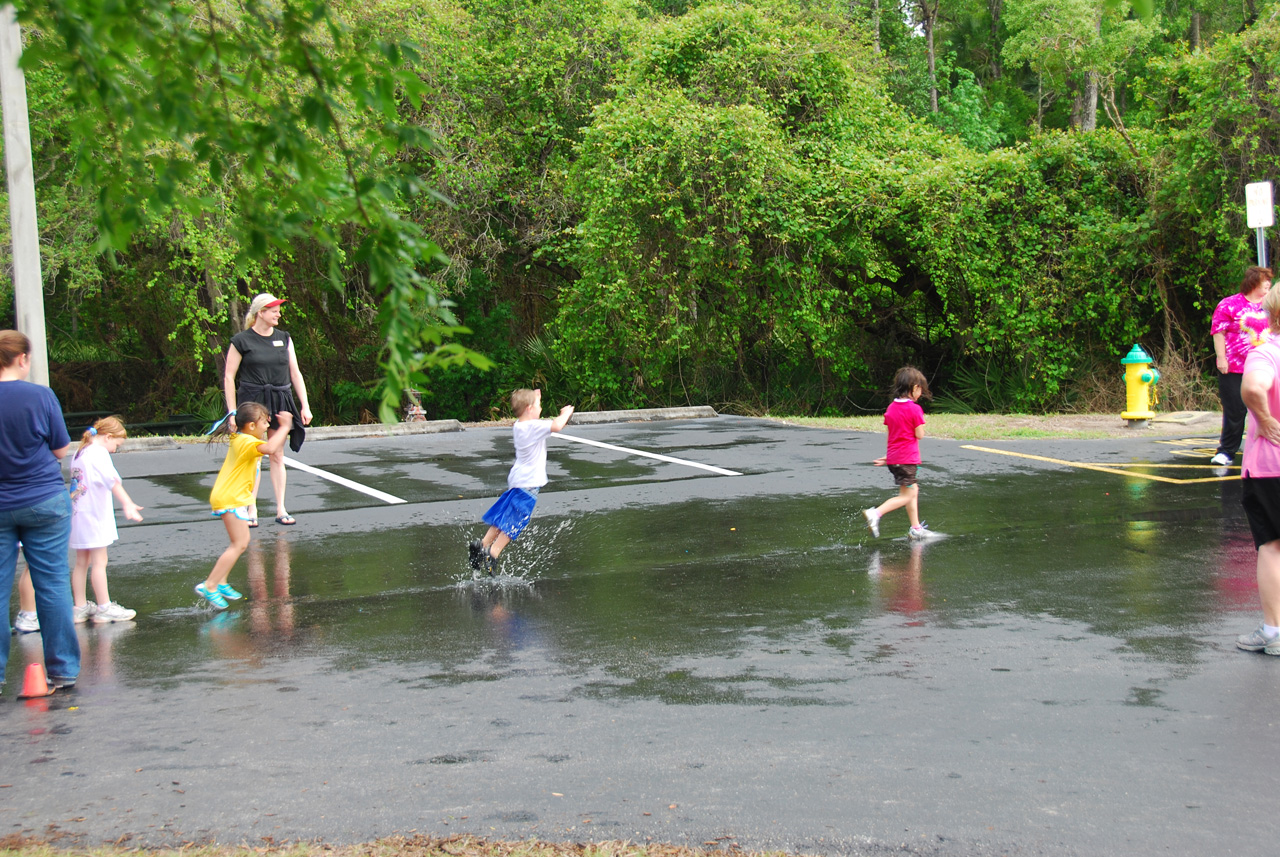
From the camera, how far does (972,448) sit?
12.7 metres

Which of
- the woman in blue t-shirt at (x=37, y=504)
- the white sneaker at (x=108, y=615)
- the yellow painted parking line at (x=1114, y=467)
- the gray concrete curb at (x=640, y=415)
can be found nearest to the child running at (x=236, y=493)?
the white sneaker at (x=108, y=615)

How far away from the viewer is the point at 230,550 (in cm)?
691

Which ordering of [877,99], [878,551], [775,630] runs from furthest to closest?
[877,99]
[878,551]
[775,630]

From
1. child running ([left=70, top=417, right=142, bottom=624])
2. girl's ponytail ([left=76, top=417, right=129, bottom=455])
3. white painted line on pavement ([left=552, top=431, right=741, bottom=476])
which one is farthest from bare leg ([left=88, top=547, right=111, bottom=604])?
white painted line on pavement ([left=552, top=431, right=741, bottom=476])

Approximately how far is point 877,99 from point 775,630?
59.4ft

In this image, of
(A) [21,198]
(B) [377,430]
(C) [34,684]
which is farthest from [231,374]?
(B) [377,430]

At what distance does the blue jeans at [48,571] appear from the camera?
529cm

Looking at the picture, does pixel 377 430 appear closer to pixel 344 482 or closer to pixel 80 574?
pixel 344 482

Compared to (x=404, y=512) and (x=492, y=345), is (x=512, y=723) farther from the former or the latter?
(x=492, y=345)

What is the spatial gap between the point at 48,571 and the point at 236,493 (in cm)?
170

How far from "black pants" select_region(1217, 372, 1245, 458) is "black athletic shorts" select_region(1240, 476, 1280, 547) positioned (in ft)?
17.7

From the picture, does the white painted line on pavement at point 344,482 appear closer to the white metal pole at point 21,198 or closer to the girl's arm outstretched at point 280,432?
the girl's arm outstretched at point 280,432

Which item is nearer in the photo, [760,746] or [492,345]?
[760,746]

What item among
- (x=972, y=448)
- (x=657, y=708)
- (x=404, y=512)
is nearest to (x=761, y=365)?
(x=972, y=448)
